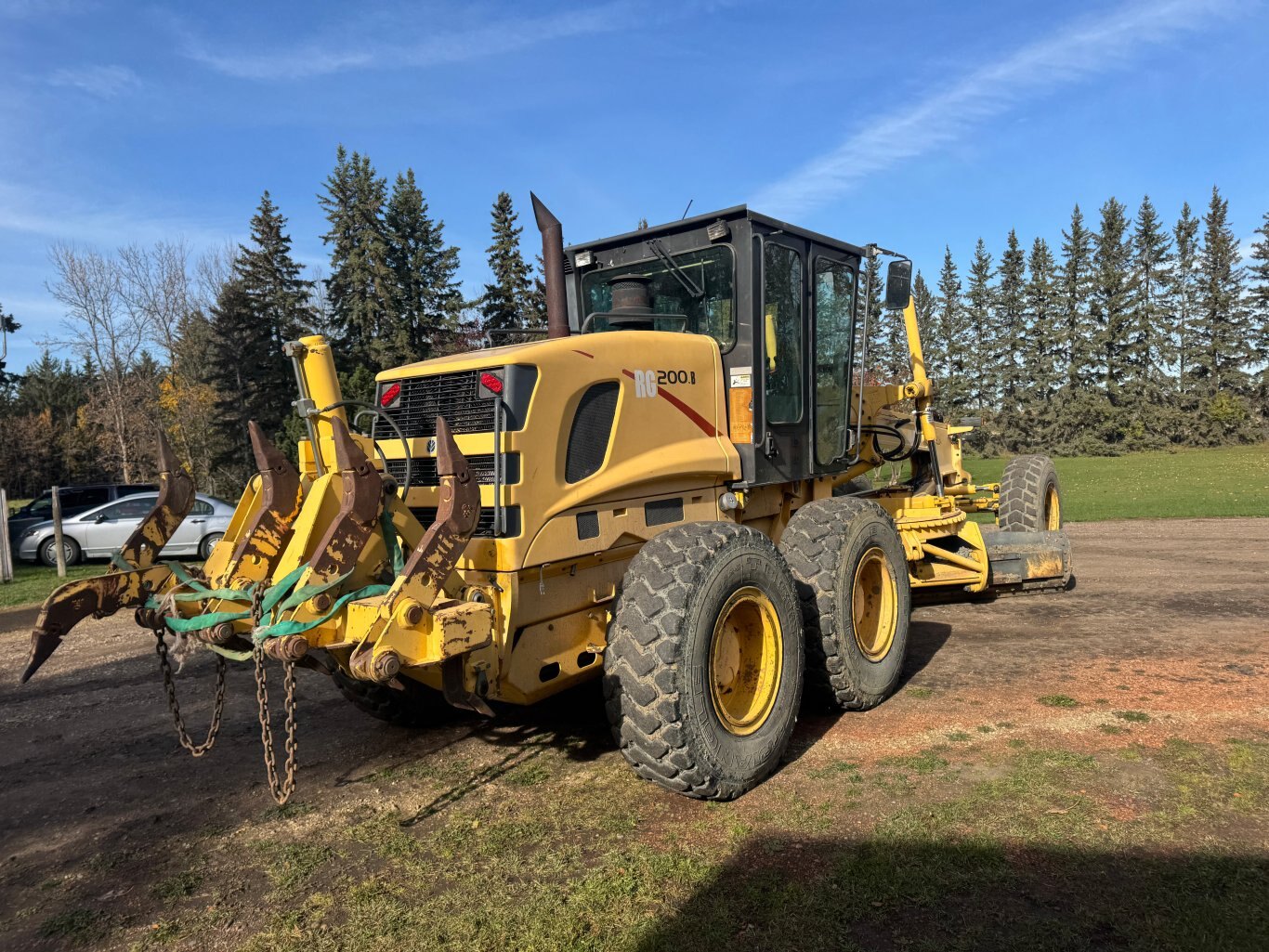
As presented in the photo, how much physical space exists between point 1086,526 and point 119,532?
675 inches

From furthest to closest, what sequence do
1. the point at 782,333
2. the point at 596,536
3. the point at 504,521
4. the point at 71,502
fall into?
1. the point at 71,502
2. the point at 782,333
3. the point at 596,536
4. the point at 504,521

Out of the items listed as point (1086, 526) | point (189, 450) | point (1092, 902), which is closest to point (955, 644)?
point (1092, 902)

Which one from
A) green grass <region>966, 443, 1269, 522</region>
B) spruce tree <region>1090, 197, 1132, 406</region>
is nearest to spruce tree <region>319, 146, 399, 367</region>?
green grass <region>966, 443, 1269, 522</region>

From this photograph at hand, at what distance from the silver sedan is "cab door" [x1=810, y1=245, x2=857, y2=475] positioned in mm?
12556

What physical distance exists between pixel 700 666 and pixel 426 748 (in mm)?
1957

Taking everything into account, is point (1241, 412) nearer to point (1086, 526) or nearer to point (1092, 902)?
point (1086, 526)

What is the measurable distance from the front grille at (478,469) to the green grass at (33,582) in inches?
344

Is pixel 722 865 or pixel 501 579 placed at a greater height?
pixel 501 579

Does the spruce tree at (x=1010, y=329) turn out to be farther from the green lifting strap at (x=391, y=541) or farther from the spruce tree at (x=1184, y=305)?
the green lifting strap at (x=391, y=541)

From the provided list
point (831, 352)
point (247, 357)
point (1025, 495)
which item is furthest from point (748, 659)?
point (247, 357)

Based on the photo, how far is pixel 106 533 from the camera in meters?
15.7

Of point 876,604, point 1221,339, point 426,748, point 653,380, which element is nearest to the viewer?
point 653,380

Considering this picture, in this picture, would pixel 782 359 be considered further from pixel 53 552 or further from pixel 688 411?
pixel 53 552

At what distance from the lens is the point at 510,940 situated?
3.00 m
